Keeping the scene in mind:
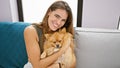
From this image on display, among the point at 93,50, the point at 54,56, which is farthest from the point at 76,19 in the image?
the point at 54,56

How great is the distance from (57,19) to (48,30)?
13 centimetres

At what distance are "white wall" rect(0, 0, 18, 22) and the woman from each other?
29.9 inches

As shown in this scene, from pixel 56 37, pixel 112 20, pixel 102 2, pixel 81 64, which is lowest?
pixel 81 64

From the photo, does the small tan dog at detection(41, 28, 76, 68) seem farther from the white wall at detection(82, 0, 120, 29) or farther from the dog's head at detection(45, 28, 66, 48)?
the white wall at detection(82, 0, 120, 29)

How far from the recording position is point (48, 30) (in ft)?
3.96

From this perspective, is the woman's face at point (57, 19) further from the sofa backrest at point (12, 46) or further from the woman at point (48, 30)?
the sofa backrest at point (12, 46)

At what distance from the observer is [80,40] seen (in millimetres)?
1230

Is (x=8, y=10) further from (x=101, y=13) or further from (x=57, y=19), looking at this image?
(x=101, y=13)

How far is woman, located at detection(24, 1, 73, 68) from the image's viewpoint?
109 centimetres

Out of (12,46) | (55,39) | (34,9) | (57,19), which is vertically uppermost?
(34,9)

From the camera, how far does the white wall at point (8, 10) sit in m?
1.76

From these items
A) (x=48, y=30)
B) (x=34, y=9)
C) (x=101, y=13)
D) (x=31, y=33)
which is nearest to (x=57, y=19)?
(x=48, y=30)

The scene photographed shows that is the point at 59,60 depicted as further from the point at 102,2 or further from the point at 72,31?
the point at 102,2

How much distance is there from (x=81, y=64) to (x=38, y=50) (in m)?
0.39
